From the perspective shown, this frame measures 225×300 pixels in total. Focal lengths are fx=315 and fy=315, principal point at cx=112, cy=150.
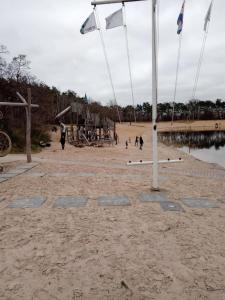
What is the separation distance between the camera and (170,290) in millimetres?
3414

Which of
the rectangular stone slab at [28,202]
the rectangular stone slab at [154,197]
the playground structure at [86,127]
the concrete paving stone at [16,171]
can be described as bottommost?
the rectangular stone slab at [154,197]

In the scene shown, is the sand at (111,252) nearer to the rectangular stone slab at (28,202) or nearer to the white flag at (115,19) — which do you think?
the rectangular stone slab at (28,202)

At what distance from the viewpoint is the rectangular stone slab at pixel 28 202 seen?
6.65 m

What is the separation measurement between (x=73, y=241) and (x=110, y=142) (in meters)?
Answer: 25.9

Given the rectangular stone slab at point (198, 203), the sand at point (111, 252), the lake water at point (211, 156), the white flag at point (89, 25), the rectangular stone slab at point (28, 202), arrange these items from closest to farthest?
the sand at point (111, 252), the rectangular stone slab at point (28, 202), the rectangular stone slab at point (198, 203), the white flag at point (89, 25), the lake water at point (211, 156)

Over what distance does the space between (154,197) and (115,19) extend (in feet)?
15.0

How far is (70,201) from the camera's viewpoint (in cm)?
708

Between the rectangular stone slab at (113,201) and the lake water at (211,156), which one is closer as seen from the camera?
the rectangular stone slab at (113,201)

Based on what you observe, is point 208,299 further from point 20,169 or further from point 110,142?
point 110,142

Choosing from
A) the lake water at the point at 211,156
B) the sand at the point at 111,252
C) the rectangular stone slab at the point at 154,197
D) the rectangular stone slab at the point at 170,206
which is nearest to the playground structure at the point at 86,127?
the lake water at the point at 211,156

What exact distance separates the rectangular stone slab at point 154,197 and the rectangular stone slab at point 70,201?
137cm

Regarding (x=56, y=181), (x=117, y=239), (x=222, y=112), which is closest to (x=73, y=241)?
(x=117, y=239)

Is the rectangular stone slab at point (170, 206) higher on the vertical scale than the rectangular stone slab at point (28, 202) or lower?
lower

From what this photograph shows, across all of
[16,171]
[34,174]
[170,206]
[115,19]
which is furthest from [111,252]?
[16,171]
